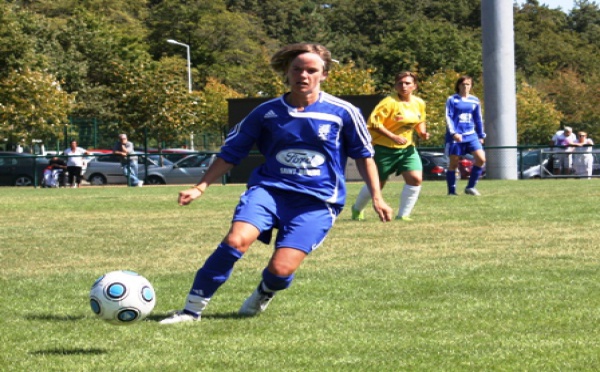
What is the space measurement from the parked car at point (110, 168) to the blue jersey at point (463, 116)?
1654 cm

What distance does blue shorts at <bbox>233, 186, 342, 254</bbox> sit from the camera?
636cm

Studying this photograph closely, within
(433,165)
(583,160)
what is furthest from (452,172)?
(433,165)

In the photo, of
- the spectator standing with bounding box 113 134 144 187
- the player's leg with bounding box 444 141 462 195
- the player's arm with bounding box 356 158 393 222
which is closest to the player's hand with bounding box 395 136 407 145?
the player's leg with bounding box 444 141 462 195

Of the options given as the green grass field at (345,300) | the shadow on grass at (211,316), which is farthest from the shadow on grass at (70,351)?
the shadow on grass at (211,316)

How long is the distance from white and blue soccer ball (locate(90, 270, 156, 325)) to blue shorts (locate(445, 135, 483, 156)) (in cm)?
1352

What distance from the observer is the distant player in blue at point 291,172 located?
6.37 metres

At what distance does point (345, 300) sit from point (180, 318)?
1359mm

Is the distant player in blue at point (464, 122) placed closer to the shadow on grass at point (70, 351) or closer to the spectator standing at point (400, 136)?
the spectator standing at point (400, 136)

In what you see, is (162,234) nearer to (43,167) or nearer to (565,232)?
(565,232)

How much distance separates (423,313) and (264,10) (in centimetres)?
11021

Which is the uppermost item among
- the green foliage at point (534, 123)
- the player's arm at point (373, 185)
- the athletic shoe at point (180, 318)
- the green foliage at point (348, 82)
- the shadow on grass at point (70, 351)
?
the green foliage at point (348, 82)

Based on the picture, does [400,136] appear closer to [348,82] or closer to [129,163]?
[129,163]

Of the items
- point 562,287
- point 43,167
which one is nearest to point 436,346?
point 562,287

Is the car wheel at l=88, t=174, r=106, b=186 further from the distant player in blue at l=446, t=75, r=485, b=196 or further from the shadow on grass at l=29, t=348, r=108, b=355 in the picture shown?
the shadow on grass at l=29, t=348, r=108, b=355
